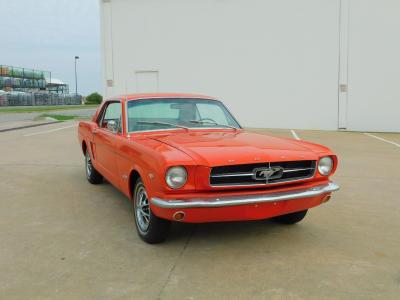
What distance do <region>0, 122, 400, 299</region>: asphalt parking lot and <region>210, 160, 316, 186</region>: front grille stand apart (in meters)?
0.64

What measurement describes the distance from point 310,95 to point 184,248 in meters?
13.4

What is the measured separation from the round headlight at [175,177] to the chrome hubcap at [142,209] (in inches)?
22.3

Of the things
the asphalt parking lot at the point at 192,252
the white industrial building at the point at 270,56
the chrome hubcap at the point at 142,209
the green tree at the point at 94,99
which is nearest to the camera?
the asphalt parking lot at the point at 192,252

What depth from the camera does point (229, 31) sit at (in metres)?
16.7

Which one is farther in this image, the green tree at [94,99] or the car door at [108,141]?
the green tree at [94,99]

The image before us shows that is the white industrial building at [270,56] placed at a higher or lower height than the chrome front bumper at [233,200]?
higher

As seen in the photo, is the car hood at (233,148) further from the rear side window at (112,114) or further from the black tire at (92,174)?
the black tire at (92,174)

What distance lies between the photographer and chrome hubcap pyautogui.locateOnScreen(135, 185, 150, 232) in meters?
4.02

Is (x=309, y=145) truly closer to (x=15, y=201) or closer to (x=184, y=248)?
(x=184, y=248)

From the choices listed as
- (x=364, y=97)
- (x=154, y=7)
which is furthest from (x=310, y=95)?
(x=154, y=7)

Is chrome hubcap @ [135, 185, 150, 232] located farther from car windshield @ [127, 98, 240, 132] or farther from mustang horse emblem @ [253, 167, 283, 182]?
mustang horse emblem @ [253, 167, 283, 182]

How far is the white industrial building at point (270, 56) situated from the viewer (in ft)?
51.4

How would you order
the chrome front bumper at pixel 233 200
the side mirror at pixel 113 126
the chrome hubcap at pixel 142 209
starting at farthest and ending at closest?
the side mirror at pixel 113 126 → the chrome hubcap at pixel 142 209 → the chrome front bumper at pixel 233 200

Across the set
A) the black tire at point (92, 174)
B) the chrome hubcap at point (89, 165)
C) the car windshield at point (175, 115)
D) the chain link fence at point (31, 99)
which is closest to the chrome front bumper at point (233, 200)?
the car windshield at point (175, 115)
